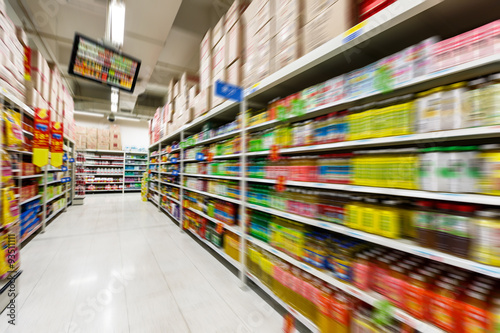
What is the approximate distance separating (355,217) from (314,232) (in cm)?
40

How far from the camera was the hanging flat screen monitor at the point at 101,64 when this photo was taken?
2.73m

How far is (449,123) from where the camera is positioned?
80cm

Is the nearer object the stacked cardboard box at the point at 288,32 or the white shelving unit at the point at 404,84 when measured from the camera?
the white shelving unit at the point at 404,84

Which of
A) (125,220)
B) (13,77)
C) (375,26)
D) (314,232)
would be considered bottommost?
(125,220)

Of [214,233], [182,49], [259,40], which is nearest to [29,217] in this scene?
[214,233]

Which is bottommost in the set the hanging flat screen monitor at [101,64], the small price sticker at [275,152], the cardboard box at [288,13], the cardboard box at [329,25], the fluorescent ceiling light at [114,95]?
the small price sticker at [275,152]

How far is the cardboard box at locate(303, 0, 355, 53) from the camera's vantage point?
3.59 feet

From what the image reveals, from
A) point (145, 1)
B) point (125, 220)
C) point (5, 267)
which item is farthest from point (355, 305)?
point (125, 220)

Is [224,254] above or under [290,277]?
under

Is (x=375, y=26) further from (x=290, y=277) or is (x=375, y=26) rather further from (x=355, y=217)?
(x=290, y=277)

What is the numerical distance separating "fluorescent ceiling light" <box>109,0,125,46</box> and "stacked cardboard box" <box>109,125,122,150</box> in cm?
720

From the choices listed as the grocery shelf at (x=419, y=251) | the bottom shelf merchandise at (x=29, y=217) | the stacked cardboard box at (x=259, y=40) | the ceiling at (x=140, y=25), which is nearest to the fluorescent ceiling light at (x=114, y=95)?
the ceiling at (x=140, y=25)

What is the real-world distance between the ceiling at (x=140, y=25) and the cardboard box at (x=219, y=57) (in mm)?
1073

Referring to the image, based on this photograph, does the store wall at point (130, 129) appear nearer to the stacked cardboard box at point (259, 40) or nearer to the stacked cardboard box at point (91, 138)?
the stacked cardboard box at point (91, 138)
